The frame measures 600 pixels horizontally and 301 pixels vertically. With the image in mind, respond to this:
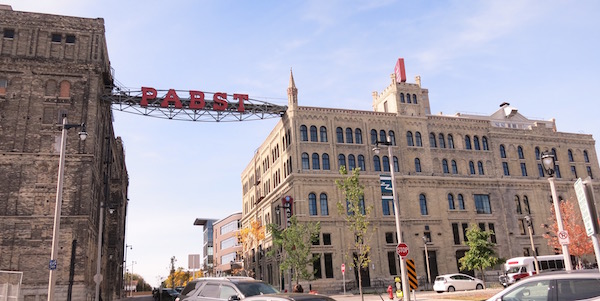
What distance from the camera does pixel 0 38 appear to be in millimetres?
41469

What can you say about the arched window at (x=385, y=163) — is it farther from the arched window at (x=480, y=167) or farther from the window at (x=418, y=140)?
the arched window at (x=480, y=167)

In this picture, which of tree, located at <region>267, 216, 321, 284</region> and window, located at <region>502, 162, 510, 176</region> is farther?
window, located at <region>502, 162, 510, 176</region>

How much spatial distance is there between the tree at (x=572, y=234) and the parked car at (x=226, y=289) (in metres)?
51.9

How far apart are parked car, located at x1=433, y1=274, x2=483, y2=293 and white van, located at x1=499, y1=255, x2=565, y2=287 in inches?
105

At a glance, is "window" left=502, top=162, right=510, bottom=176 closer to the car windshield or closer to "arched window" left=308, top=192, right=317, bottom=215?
"arched window" left=308, top=192, right=317, bottom=215

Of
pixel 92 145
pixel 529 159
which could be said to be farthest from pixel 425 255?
pixel 92 145

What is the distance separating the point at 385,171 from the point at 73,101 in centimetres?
3433

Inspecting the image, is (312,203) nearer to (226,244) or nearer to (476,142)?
(476,142)

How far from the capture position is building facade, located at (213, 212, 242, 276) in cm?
9981

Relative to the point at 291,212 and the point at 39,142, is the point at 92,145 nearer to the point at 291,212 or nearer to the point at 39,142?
the point at 39,142

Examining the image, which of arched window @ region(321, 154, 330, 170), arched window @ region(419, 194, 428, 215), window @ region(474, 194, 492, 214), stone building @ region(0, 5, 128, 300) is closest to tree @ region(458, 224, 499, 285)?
arched window @ region(419, 194, 428, 215)

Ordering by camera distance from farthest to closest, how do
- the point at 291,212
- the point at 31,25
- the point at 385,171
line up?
1. the point at 385,171
2. the point at 291,212
3. the point at 31,25

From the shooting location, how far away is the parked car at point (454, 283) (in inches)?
1564

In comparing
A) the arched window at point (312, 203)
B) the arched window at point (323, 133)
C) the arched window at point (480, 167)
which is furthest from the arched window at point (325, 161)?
the arched window at point (480, 167)
